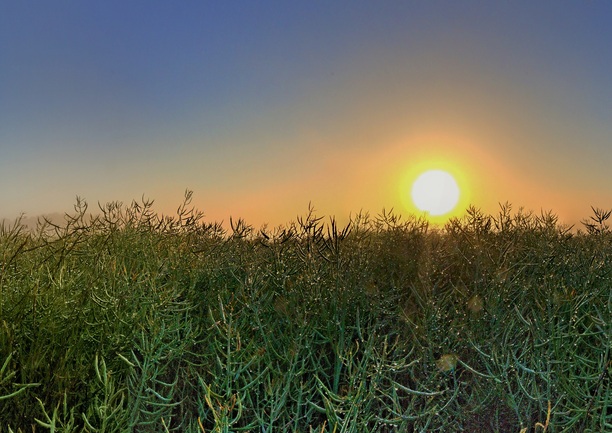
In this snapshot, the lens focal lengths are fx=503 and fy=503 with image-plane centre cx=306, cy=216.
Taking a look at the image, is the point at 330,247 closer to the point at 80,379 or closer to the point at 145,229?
the point at 80,379

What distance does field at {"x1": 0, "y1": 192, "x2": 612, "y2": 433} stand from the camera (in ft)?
8.07

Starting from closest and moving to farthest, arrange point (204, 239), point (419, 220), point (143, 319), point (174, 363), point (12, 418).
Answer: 1. point (12, 418)
2. point (143, 319)
3. point (174, 363)
4. point (204, 239)
5. point (419, 220)

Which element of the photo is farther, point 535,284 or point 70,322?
point 535,284

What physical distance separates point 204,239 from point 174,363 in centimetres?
203

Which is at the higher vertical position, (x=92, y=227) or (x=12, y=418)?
(x=92, y=227)

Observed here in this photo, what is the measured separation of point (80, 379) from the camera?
104 inches

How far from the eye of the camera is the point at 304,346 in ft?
8.94

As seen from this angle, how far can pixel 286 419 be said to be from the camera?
3006 millimetres

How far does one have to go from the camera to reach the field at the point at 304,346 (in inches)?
96.8

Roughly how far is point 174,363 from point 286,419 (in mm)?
953

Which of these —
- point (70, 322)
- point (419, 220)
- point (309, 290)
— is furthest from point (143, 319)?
point (419, 220)

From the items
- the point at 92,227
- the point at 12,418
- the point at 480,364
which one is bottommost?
the point at 12,418

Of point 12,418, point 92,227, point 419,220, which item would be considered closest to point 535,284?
point 419,220

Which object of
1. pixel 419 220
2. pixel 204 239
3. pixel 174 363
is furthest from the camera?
pixel 419 220
